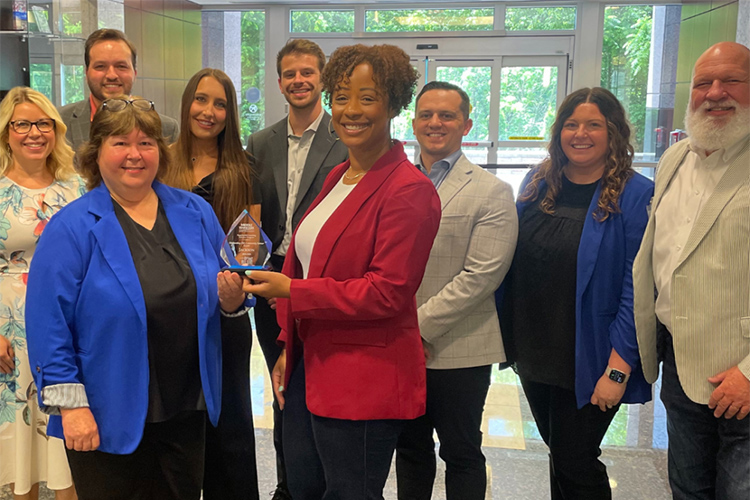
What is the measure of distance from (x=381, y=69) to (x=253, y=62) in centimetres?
801

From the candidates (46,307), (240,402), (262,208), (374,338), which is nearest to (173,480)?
(240,402)

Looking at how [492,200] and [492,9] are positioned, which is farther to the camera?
[492,9]

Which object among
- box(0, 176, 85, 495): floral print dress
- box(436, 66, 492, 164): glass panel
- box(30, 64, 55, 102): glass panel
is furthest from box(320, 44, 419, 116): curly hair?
box(436, 66, 492, 164): glass panel

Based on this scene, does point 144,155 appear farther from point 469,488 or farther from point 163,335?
point 469,488

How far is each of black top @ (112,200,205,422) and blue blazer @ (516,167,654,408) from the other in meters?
1.28

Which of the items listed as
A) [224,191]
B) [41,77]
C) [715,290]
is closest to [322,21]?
[41,77]

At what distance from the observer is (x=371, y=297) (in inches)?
66.0

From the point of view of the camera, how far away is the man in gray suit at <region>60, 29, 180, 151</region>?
327 cm

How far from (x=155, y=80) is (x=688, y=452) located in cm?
733

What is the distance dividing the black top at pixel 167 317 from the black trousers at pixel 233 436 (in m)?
0.30

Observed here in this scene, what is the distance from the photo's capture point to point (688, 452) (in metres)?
2.04

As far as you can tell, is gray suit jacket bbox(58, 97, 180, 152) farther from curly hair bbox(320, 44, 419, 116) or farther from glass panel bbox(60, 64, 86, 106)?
glass panel bbox(60, 64, 86, 106)

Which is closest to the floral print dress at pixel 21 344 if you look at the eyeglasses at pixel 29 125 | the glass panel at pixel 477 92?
the eyeglasses at pixel 29 125

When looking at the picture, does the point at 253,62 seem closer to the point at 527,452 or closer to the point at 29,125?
the point at 29,125
